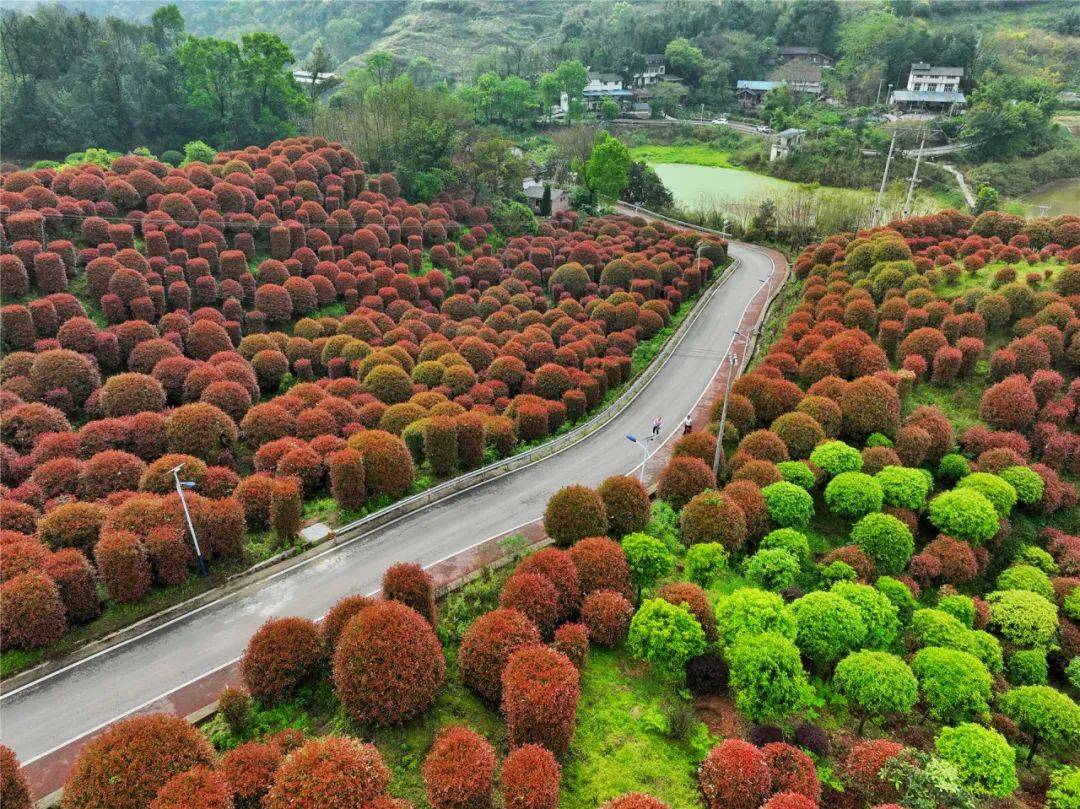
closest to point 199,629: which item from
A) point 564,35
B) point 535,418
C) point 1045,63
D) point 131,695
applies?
point 131,695

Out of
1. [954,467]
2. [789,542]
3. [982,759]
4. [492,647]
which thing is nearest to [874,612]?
[789,542]

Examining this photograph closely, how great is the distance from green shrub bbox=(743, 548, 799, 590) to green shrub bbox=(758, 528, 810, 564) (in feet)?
1.18

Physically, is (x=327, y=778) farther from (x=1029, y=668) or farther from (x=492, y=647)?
(x=1029, y=668)

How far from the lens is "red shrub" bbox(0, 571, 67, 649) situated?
13.6 metres

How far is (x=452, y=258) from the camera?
133 feet

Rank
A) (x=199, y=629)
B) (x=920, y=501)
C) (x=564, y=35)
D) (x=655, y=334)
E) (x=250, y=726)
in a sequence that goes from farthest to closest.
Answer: (x=564, y=35) → (x=655, y=334) → (x=920, y=501) → (x=199, y=629) → (x=250, y=726)

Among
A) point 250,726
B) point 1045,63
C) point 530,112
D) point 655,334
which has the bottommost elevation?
point 655,334

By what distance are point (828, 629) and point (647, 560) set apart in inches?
171

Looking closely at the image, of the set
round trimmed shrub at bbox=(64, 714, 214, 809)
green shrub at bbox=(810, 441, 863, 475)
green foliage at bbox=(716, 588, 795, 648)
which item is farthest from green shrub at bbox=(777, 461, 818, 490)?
round trimmed shrub at bbox=(64, 714, 214, 809)

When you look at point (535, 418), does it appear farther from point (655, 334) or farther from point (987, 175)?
point (987, 175)

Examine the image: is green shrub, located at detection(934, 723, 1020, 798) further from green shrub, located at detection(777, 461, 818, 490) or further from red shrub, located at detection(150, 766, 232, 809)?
red shrub, located at detection(150, 766, 232, 809)

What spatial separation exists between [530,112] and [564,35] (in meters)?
39.2

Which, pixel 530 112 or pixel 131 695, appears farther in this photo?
pixel 530 112

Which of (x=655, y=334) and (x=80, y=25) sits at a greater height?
(x=80, y=25)
